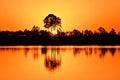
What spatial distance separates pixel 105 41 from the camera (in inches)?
2977

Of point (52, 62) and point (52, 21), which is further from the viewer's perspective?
point (52, 21)

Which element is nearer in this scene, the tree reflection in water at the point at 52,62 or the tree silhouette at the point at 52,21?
the tree reflection in water at the point at 52,62

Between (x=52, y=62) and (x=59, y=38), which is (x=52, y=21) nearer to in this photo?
(x=59, y=38)

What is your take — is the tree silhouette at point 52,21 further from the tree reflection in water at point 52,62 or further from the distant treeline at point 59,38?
the tree reflection in water at point 52,62

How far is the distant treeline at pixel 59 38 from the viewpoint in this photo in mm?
71438

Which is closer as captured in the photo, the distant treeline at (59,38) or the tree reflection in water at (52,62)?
the tree reflection in water at (52,62)

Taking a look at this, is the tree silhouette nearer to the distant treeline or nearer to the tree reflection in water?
the distant treeline

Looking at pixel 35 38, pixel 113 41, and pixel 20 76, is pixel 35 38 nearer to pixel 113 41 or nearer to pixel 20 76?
pixel 113 41

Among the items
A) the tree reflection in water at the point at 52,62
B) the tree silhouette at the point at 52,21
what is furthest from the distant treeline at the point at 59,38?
the tree reflection in water at the point at 52,62

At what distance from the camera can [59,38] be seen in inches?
2864

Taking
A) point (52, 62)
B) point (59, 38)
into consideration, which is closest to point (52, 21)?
point (59, 38)

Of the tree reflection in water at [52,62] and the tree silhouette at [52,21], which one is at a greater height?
the tree silhouette at [52,21]

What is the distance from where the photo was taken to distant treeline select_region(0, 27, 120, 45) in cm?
7144

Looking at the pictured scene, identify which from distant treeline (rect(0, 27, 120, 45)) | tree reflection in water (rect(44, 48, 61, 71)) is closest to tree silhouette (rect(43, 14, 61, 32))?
distant treeline (rect(0, 27, 120, 45))
